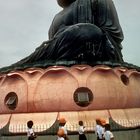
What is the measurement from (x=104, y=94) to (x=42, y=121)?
2706 millimetres

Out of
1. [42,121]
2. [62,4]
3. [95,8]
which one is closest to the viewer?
[42,121]

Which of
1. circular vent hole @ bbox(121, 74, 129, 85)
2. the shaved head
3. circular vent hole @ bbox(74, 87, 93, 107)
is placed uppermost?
the shaved head

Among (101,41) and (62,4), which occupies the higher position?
(62,4)

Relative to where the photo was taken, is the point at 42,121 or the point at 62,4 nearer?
the point at 42,121

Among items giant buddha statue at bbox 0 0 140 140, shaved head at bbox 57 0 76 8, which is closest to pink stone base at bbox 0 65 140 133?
giant buddha statue at bbox 0 0 140 140

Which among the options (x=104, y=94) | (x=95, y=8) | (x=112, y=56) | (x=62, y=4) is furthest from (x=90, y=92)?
(x=62, y=4)

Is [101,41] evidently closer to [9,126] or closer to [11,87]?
[11,87]

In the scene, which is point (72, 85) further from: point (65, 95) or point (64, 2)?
point (64, 2)

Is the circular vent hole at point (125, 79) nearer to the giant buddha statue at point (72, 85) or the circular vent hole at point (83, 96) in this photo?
the giant buddha statue at point (72, 85)

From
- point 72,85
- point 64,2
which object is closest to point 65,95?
point 72,85

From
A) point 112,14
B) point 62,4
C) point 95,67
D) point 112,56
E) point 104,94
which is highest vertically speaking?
point 62,4

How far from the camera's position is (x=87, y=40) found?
1470 cm

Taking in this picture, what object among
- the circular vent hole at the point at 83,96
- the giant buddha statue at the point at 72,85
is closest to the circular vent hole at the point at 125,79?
the giant buddha statue at the point at 72,85

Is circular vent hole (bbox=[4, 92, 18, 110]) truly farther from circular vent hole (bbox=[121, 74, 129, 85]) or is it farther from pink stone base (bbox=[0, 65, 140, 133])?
circular vent hole (bbox=[121, 74, 129, 85])
